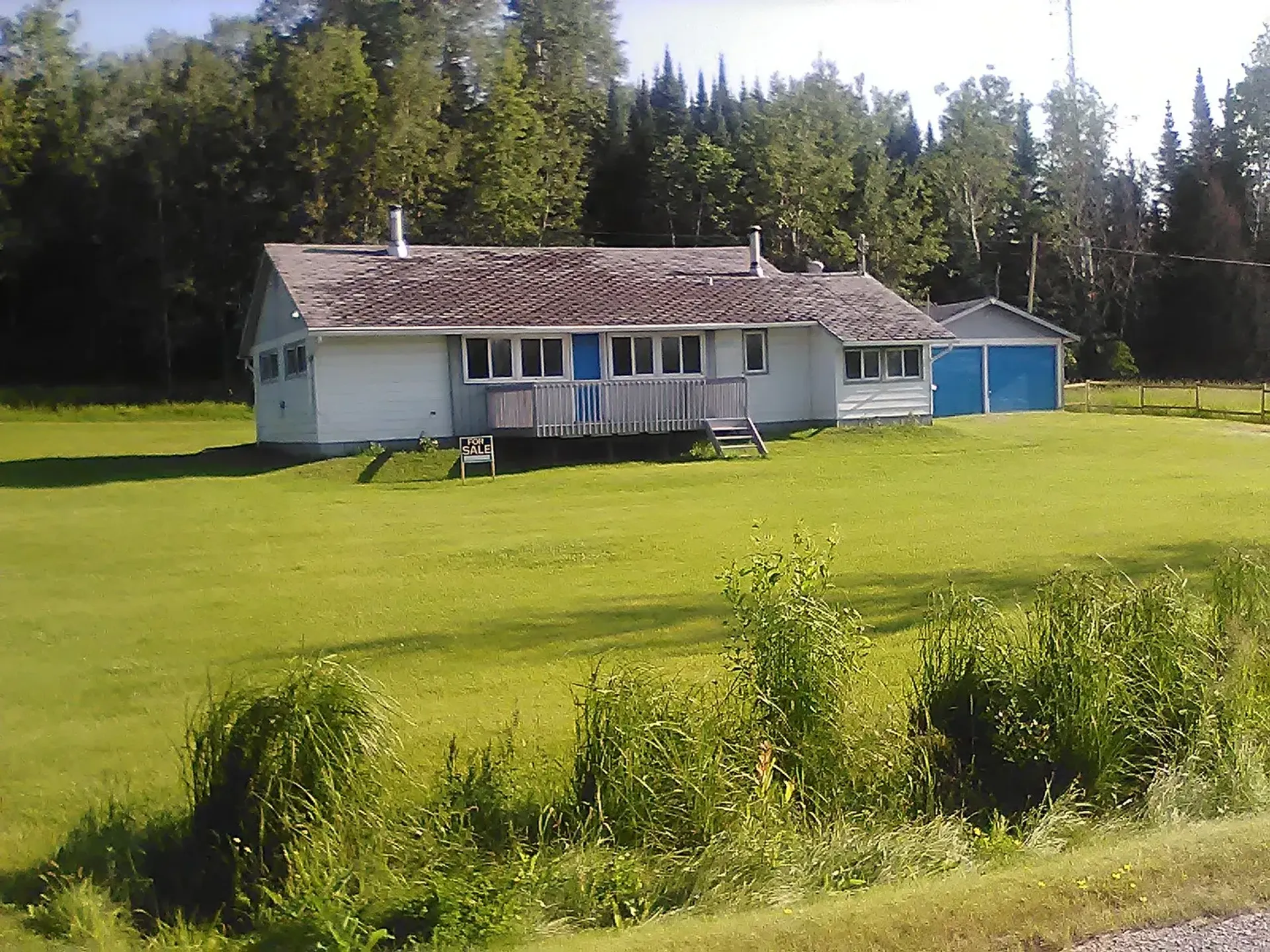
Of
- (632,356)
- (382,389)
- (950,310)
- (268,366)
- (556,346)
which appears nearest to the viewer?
(382,389)

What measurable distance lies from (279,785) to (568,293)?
82.1 feet

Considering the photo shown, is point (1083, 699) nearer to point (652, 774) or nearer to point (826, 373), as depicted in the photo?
point (652, 774)

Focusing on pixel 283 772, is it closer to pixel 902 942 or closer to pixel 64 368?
pixel 902 942

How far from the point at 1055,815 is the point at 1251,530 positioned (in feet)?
32.6

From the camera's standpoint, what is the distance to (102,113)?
157 ft

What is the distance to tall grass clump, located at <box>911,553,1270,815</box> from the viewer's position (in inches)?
287

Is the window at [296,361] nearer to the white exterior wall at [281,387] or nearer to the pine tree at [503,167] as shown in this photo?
the white exterior wall at [281,387]

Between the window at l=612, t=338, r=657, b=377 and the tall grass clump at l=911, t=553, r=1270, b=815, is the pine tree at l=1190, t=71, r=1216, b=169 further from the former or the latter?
the tall grass clump at l=911, t=553, r=1270, b=815

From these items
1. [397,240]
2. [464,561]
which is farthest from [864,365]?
[464,561]

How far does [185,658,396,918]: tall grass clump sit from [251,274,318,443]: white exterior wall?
70.2 ft

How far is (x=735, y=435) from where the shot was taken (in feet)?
96.5

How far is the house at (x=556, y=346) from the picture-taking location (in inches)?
1083

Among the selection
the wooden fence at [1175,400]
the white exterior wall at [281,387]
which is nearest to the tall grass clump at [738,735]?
the white exterior wall at [281,387]

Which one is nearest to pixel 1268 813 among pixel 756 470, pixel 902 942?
pixel 902 942
